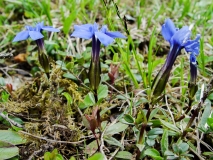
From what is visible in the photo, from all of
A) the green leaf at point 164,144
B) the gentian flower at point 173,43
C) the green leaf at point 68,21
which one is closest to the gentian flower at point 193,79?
the gentian flower at point 173,43

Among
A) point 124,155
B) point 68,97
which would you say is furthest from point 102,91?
point 124,155

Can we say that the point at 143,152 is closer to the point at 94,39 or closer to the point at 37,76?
the point at 94,39

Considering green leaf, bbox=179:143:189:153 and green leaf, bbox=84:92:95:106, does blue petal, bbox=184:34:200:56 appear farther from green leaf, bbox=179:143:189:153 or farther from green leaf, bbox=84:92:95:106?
green leaf, bbox=84:92:95:106

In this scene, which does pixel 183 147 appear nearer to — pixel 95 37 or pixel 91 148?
pixel 91 148

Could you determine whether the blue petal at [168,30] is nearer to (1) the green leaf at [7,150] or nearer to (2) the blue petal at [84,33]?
(2) the blue petal at [84,33]

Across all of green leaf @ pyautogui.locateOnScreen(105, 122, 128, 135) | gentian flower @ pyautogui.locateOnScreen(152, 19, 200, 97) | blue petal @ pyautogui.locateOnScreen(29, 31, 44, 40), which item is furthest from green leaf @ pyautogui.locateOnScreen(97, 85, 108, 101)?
blue petal @ pyautogui.locateOnScreen(29, 31, 44, 40)
